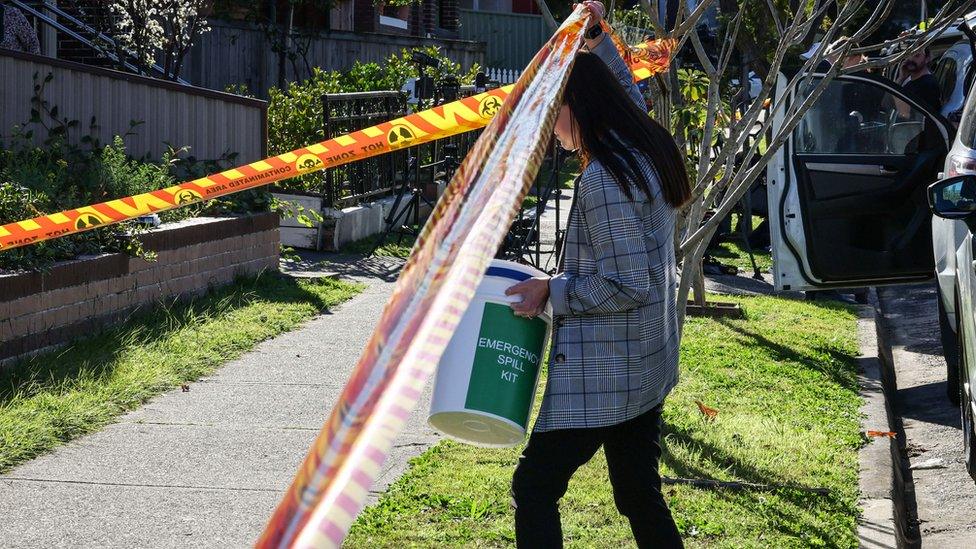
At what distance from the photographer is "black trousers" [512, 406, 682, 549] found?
11.7 feet

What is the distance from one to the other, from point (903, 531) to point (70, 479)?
149 inches

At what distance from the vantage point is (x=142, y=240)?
828 cm

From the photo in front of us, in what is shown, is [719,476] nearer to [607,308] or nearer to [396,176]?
[607,308]

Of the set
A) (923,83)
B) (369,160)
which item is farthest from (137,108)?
(923,83)

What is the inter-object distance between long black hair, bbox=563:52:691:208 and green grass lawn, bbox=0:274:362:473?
333 centimetres

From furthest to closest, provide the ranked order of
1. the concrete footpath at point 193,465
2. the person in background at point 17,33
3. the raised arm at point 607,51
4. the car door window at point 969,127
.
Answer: the person in background at point 17,33
the car door window at point 969,127
the concrete footpath at point 193,465
the raised arm at point 607,51

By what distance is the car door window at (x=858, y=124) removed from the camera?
9328 mm

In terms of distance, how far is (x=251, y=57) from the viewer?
65.1 feet

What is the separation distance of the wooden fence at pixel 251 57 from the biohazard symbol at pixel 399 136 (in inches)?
494

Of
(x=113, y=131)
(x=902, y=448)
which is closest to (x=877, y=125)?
(x=902, y=448)

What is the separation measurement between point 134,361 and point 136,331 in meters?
0.53

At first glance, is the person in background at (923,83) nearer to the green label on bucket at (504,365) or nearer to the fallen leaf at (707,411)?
the fallen leaf at (707,411)

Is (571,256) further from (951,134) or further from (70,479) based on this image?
(951,134)

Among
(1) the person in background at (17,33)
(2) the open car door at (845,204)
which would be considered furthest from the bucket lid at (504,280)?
(1) the person in background at (17,33)
